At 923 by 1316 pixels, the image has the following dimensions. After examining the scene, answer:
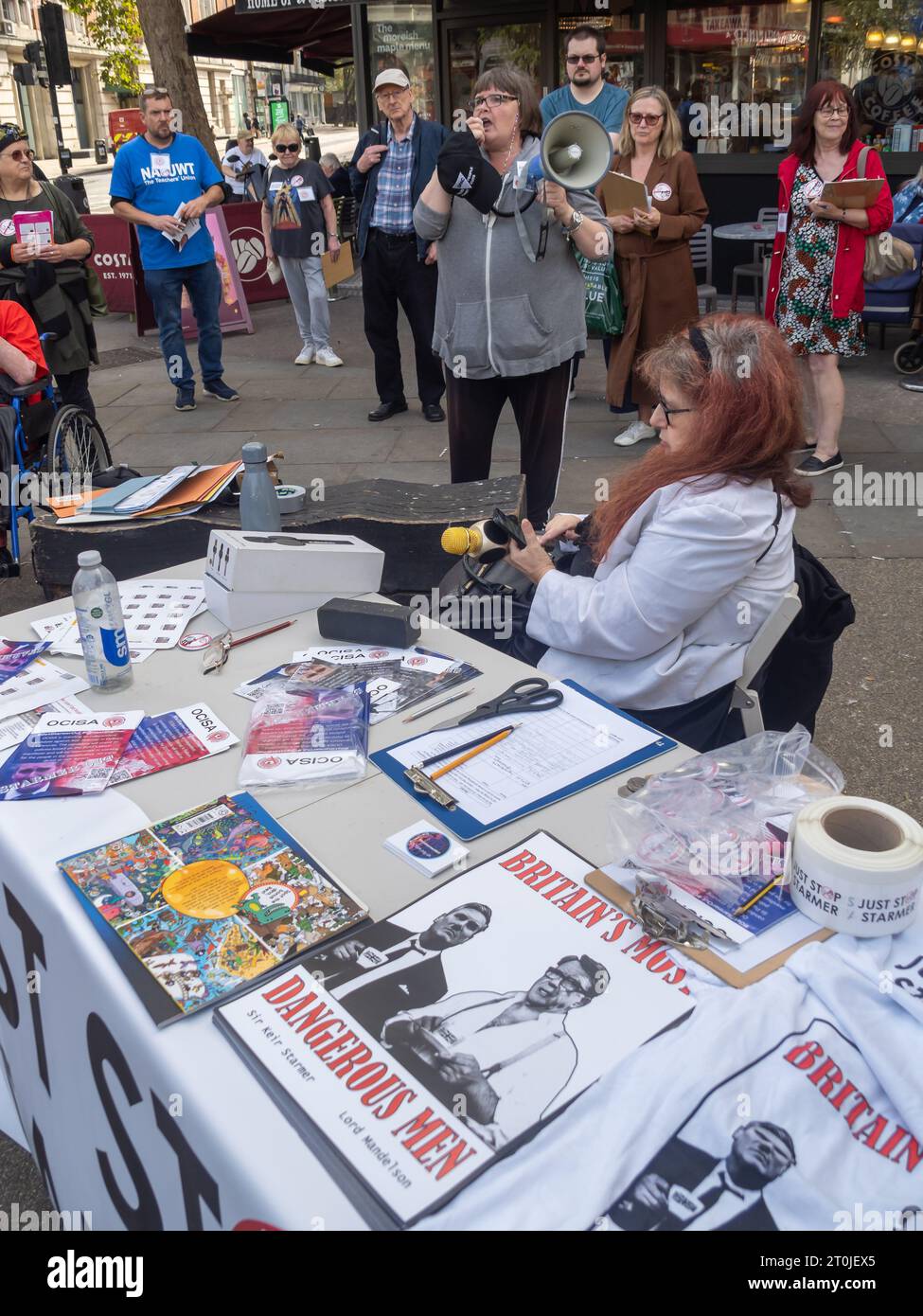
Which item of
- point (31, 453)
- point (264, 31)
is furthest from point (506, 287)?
point (264, 31)

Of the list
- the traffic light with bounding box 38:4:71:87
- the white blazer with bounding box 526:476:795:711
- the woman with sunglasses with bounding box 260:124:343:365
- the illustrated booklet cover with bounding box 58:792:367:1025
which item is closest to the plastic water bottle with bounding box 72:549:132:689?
the illustrated booklet cover with bounding box 58:792:367:1025

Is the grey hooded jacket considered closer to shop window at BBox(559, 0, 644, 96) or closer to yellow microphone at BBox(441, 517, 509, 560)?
→ yellow microphone at BBox(441, 517, 509, 560)

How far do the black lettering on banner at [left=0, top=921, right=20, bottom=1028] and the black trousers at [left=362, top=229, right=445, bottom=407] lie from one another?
16.2 feet

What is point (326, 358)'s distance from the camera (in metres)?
8.47

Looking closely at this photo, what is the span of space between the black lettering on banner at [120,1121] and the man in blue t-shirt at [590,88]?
5933mm

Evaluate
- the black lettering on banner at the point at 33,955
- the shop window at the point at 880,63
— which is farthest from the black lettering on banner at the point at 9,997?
the shop window at the point at 880,63

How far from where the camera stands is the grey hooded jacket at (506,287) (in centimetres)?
398

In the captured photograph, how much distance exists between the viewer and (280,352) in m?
9.09

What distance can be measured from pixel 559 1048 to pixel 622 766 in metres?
0.67

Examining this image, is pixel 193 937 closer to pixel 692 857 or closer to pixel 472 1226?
pixel 472 1226

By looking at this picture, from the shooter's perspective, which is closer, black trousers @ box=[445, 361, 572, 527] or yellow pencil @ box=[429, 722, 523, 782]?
yellow pencil @ box=[429, 722, 523, 782]

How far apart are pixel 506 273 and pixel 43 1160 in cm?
338

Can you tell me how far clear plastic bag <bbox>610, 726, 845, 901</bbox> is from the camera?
1.52 metres

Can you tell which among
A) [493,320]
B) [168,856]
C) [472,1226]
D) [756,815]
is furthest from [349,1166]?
[493,320]
